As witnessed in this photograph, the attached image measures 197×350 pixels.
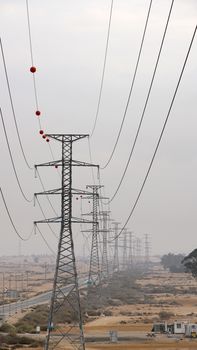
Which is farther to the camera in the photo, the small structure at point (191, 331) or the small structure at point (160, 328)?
the small structure at point (160, 328)

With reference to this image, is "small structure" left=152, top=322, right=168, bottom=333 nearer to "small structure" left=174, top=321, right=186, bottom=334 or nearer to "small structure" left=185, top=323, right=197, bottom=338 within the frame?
"small structure" left=174, top=321, right=186, bottom=334

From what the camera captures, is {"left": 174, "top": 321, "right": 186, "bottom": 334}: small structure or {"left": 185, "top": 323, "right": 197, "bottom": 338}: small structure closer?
{"left": 185, "top": 323, "right": 197, "bottom": 338}: small structure

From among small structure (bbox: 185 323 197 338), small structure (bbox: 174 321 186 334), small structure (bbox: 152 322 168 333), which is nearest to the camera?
small structure (bbox: 185 323 197 338)

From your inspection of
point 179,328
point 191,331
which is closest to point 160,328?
point 179,328

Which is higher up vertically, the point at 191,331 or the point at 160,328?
the point at 160,328

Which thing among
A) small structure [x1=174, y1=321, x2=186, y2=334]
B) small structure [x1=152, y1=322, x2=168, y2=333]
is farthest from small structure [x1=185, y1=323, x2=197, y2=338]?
small structure [x1=152, y1=322, x2=168, y2=333]

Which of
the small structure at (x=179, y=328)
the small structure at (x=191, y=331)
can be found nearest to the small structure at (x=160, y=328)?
the small structure at (x=179, y=328)

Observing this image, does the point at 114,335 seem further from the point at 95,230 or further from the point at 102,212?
the point at 102,212

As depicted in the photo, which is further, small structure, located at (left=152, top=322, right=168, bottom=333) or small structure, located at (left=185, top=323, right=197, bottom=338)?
small structure, located at (left=152, top=322, right=168, bottom=333)

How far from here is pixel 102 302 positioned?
433ft

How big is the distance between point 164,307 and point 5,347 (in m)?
63.8

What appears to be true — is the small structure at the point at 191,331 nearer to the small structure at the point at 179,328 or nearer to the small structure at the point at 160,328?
the small structure at the point at 179,328

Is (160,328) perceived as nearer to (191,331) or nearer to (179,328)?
(179,328)

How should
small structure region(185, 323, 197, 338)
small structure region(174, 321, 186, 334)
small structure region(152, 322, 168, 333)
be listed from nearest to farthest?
small structure region(185, 323, 197, 338) < small structure region(174, 321, 186, 334) < small structure region(152, 322, 168, 333)
